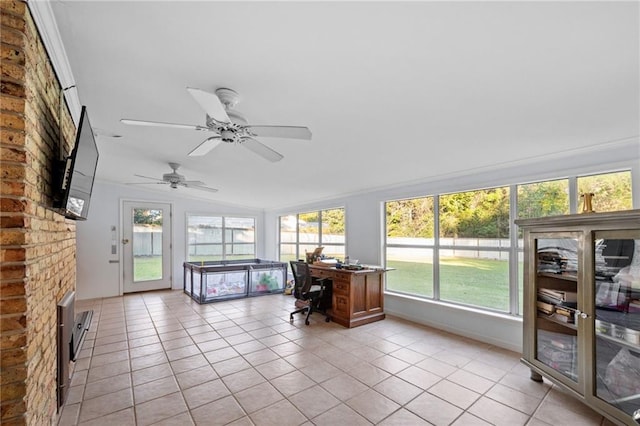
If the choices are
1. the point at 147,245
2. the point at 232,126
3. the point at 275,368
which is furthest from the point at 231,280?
the point at 232,126

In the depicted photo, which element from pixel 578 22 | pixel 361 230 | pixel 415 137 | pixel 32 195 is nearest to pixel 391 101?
pixel 415 137

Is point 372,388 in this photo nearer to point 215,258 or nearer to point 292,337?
point 292,337

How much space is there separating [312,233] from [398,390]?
4583 millimetres

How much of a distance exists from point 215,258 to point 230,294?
2030 mm

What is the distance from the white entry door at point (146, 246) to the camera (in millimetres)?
6461

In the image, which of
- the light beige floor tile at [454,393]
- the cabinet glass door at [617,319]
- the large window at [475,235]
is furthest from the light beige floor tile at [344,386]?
the large window at [475,235]

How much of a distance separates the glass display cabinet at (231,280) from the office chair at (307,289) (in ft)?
5.98

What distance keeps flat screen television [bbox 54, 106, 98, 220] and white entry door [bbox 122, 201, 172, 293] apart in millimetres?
5003

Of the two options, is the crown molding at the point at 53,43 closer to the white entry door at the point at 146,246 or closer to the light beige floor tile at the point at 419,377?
the light beige floor tile at the point at 419,377

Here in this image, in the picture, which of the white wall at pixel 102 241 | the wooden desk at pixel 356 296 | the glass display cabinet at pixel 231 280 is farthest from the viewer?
the white wall at pixel 102 241

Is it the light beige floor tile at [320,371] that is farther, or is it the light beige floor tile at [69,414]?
the light beige floor tile at [320,371]

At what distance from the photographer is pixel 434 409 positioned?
89.2 inches

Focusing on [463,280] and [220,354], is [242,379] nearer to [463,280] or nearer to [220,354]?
[220,354]

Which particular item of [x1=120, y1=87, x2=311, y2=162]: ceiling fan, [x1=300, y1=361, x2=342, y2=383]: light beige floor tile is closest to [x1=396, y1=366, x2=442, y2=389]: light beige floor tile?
[x1=300, y1=361, x2=342, y2=383]: light beige floor tile
